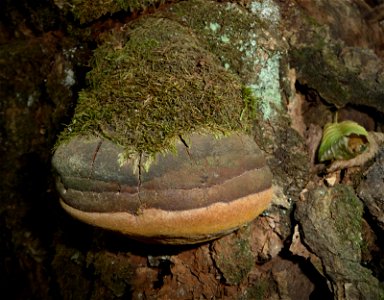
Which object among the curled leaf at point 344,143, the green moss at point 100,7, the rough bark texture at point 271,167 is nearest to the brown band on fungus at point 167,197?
the rough bark texture at point 271,167

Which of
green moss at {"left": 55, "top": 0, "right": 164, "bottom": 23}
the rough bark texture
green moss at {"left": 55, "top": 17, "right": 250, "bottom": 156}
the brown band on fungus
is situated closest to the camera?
the brown band on fungus

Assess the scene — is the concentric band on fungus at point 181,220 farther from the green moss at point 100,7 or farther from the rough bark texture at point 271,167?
the green moss at point 100,7

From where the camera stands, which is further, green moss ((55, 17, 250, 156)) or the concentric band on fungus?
green moss ((55, 17, 250, 156))

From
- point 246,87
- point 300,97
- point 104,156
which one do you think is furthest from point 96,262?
point 300,97

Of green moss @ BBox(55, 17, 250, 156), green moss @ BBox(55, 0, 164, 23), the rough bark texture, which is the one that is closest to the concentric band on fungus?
green moss @ BBox(55, 17, 250, 156)

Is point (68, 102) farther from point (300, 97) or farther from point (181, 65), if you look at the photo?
point (300, 97)

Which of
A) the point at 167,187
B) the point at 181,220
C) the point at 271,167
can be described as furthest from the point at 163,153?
the point at 271,167

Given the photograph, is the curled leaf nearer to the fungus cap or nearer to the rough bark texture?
the rough bark texture

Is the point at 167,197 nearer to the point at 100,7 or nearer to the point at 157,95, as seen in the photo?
the point at 157,95
